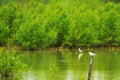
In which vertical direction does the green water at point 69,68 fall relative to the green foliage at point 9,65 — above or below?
below

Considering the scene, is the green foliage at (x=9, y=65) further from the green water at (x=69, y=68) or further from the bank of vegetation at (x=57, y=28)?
the bank of vegetation at (x=57, y=28)

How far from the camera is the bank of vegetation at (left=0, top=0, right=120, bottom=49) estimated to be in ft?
274

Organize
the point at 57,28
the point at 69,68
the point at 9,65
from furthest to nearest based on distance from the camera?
the point at 57,28 → the point at 69,68 → the point at 9,65

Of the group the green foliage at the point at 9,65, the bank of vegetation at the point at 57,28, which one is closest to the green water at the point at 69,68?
the green foliage at the point at 9,65

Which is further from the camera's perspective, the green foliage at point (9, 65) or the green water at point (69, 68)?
the green water at point (69, 68)

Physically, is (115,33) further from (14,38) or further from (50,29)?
(14,38)

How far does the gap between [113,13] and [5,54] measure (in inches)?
2014

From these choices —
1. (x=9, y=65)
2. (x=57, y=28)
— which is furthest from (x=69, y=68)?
(x=57, y=28)

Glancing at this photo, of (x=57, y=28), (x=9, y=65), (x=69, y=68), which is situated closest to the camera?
(x=9, y=65)

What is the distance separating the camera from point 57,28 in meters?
87.9

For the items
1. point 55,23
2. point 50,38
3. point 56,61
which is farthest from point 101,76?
point 55,23

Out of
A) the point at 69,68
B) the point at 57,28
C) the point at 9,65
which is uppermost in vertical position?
the point at 9,65

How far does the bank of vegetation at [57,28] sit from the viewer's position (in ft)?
274

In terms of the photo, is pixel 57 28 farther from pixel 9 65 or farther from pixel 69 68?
pixel 9 65
